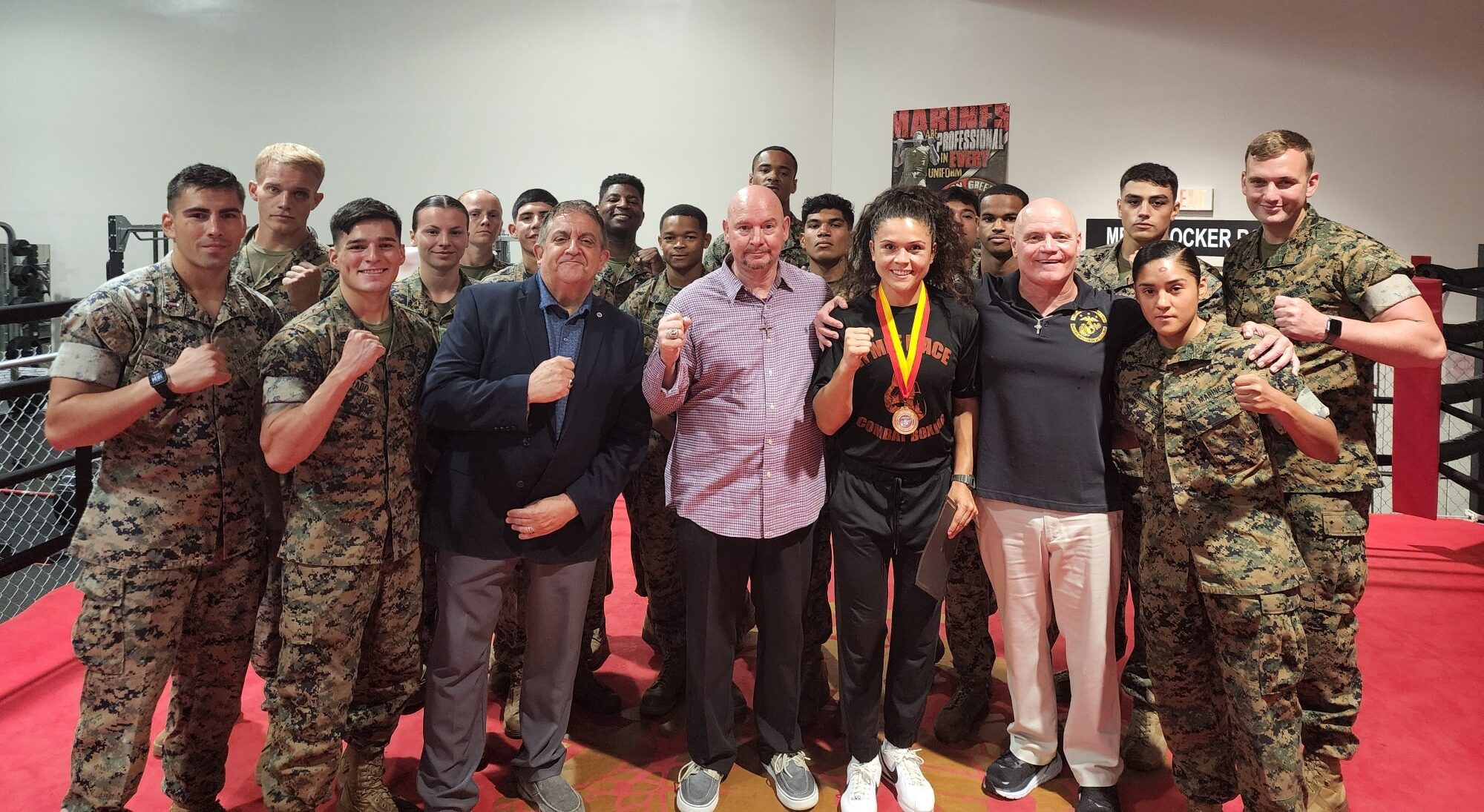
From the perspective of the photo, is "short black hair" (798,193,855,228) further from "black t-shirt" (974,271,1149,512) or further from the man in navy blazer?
the man in navy blazer

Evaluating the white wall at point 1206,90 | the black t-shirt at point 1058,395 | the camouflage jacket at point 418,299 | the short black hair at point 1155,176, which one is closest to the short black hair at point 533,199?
the camouflage jacket at point 418,299

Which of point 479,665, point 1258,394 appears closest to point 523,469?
point 479,665

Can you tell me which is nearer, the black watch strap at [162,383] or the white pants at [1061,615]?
the black watch strap at [162,383]

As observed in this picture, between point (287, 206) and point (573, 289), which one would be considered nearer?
point (573, 289)

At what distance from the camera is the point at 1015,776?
282cm

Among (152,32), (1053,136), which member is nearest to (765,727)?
(1053,136)

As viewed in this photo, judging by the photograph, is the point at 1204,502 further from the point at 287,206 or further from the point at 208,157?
the point at 208,157

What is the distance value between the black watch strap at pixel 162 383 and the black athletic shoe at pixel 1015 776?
2.68m

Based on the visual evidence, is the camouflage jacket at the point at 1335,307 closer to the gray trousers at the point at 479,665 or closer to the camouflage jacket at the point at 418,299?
the gray trousers at the point at 479,665

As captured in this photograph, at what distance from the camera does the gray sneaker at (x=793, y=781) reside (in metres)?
2.74

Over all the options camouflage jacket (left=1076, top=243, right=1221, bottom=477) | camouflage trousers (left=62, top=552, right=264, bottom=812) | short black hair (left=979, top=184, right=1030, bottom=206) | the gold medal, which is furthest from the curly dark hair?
camouflage trousers (left=62, top=552, right=264, bottom=812)

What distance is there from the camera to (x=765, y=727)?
2834mm

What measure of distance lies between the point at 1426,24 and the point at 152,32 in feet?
34.3

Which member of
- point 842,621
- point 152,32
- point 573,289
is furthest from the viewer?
point 152,32
